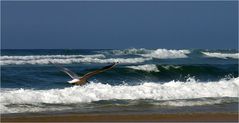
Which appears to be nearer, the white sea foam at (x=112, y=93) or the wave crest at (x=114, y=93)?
the white sea foam at (x=112, y=93)

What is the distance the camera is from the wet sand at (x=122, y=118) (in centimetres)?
1179

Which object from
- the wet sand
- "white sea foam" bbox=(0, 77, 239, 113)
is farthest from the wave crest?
the wet sand

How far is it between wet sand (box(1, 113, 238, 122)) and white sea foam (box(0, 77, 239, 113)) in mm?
1532

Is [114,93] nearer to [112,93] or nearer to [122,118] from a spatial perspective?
[112,93]

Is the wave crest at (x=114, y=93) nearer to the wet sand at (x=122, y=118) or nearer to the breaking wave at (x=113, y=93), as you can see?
the breaking wave at (x=113, y=93)

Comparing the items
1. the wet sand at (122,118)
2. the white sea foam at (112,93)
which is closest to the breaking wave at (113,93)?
the white sea foam at (112,93)

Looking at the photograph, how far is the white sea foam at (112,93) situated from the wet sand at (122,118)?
1.53 meters

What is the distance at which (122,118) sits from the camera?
12.0 metres

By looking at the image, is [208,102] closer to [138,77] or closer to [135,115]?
[135,115]

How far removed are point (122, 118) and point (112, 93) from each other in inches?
176

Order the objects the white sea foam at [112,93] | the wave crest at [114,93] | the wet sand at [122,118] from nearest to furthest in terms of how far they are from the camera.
→ 1. the wet sand at [122,118]
2. the white sea foam at [112,93]
3. the wave crest at [114,93]

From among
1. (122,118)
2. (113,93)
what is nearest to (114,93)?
(113,93)

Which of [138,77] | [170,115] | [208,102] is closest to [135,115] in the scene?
[170,115]

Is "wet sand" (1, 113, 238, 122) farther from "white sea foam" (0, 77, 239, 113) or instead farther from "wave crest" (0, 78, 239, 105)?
"wave crest" (0, 78, 239, 105)
